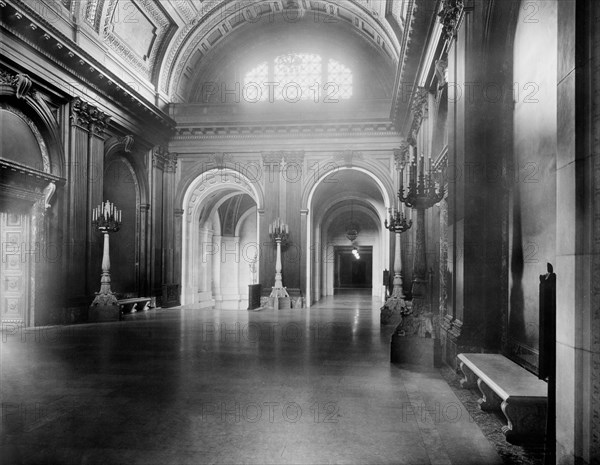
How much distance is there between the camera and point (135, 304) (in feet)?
48.8

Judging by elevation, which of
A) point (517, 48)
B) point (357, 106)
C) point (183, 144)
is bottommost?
point (517, 48)

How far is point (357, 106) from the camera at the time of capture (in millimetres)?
16750

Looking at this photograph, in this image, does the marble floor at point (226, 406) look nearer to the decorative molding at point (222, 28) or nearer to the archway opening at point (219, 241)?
the archway opening at point (219, 241)

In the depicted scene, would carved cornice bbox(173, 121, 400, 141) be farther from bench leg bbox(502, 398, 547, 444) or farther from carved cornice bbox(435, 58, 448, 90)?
bench leg bbox(502, 398, 547, 444)

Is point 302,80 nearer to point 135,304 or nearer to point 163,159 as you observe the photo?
point 163,159

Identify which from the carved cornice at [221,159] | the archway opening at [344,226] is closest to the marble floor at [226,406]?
the carved cornice at [221,159]

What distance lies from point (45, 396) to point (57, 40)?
8327 mm

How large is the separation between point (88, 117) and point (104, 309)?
15.9 ft

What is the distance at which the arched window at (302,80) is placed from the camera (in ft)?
57.4

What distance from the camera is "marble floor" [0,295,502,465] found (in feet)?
11.9

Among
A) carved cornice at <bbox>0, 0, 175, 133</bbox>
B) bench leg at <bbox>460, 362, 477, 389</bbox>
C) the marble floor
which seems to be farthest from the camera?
carved cornice at <bbox>0, 0, 175, 133</bbox>

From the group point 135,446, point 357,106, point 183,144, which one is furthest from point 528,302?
point 183,144

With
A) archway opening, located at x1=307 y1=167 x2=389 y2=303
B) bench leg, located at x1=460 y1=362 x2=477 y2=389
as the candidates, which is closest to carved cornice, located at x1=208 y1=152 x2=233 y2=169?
archway opening, located at x1=307 y1=167 x2=389 y2=303

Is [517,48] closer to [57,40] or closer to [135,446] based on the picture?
[135,446]
